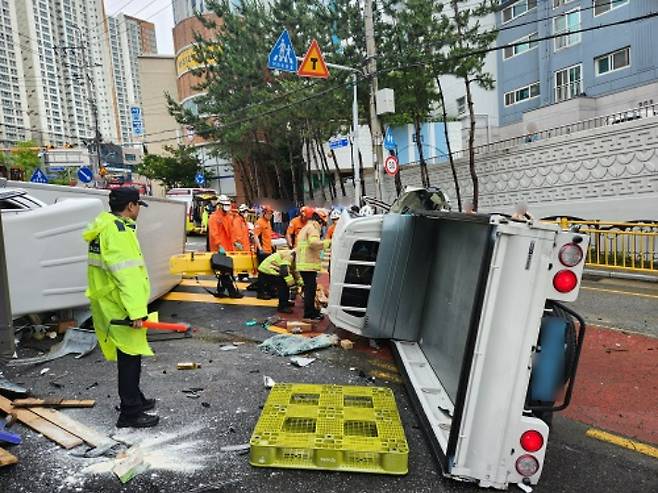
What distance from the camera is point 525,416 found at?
265 cm

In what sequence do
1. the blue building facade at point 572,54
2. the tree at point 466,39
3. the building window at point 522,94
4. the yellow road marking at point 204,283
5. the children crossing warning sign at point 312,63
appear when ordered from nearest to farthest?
1. the yellow road marking at point 204,283
2. the children crossing warning sign at point 312,63
3. the tree at point 466,39
4. the blue building facade at point 572,54
5. the building window at point 522,94

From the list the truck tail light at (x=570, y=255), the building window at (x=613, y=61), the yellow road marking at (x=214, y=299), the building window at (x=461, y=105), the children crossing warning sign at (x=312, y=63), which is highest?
the building window at (x=613, y=61)

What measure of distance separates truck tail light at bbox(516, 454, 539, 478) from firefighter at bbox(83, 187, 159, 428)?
8.29 feet

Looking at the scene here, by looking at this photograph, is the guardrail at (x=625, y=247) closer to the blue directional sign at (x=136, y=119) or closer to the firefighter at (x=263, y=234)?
the firefighter at (x=263, y=234)

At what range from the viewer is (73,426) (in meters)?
3.44

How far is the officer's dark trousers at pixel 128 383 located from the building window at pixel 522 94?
2700 cm

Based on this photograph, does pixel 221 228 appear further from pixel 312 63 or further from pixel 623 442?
pixel 623 442

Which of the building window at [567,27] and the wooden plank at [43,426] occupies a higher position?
the building window at [567,27]

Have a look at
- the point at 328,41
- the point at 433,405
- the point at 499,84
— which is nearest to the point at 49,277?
the point at 433,405

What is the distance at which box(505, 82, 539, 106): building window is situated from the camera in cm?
2566

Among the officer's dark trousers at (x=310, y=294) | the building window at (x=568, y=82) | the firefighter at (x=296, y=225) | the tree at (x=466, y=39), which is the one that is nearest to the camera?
the officer's dark trousers at (x=310, y=294)

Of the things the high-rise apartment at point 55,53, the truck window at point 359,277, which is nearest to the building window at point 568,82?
the truck window at point 359,277

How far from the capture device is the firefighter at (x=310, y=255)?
6.47 m

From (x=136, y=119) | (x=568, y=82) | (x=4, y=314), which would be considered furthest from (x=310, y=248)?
(x=136, y=119)
